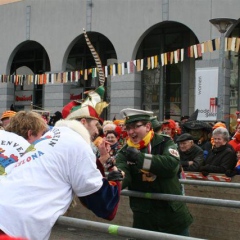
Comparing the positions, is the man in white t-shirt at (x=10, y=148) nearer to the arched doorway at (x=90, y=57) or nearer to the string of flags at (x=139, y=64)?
the string of flags at (x=139, y=64)

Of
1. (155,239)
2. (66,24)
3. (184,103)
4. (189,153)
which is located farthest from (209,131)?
(66,24)

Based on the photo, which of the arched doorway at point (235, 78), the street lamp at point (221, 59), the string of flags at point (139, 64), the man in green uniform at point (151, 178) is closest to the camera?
the man in green uniform at point (151, 178)

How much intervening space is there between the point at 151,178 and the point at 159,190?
134mm

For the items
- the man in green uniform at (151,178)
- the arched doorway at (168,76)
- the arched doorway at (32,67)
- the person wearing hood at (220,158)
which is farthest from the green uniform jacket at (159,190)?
the arched doorway at (32,67)

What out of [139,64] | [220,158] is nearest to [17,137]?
[220,158]

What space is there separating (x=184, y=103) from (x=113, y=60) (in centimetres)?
477

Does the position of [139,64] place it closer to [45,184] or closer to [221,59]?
[221,59]

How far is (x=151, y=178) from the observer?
468cm

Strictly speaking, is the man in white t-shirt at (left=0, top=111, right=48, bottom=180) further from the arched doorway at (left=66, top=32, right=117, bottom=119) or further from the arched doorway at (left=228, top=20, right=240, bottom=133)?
the arched doorway at (left=66, top=32, right=117, bottom=119)

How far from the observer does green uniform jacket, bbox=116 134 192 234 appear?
4.68m

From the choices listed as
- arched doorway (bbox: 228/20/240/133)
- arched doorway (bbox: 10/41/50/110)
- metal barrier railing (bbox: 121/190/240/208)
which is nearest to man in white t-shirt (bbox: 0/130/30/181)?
metal barrier railing (bbox: 121/190/240/208)

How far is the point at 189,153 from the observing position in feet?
28.0

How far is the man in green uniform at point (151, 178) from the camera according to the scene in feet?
15.3

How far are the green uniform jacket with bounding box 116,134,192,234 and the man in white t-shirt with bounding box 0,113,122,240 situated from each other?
1316 millimetres
